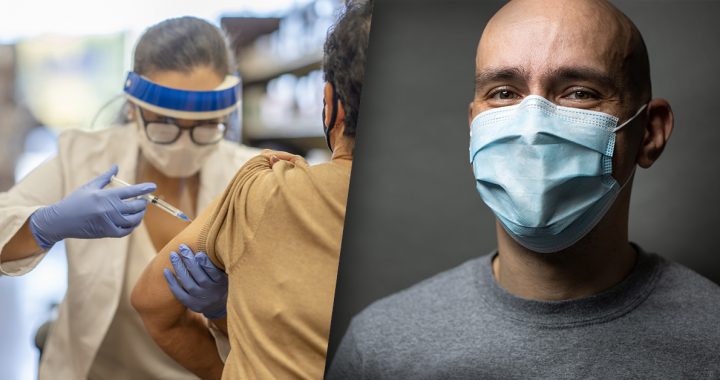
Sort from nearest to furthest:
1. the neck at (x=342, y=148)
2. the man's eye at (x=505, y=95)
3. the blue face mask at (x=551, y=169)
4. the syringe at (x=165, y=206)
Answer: the blue face mask at (x=551, y=169), the man's eye at (x=505, y=95), the syringe at (x=165, y=206), the neck at (x=342, y=148)

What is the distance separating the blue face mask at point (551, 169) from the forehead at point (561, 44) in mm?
118

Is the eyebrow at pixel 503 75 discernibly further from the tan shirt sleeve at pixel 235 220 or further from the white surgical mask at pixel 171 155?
the white surgical mask at pixel 171 155

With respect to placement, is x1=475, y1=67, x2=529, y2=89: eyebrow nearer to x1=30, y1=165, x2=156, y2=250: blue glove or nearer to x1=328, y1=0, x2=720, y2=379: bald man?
x1=328, y1=0, x2=720, y2=379: bald man

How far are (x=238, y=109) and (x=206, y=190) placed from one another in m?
0.25

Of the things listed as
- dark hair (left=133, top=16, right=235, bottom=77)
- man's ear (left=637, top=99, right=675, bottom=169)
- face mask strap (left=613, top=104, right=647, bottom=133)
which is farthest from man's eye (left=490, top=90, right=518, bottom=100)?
dark hair (left=133, top=16, right=235, bottom=77)

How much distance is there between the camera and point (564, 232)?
182cm

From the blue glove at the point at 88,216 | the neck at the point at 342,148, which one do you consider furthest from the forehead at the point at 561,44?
the blue glove at the point at 88,216

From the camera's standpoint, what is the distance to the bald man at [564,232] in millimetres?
1799

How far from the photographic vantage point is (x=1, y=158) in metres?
2.10

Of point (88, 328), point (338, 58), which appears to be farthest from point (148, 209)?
point (338, 58)

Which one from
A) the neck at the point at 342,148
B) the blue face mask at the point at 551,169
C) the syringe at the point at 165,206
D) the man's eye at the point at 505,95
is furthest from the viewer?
the neck at the point at 342,148

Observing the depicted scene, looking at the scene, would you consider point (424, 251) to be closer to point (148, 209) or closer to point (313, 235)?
point (313, 235)

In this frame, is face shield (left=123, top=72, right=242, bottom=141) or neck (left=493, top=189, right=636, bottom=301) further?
face shield (left=123, top=72, right=242, bottom=141)

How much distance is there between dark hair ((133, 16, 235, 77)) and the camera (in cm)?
208
